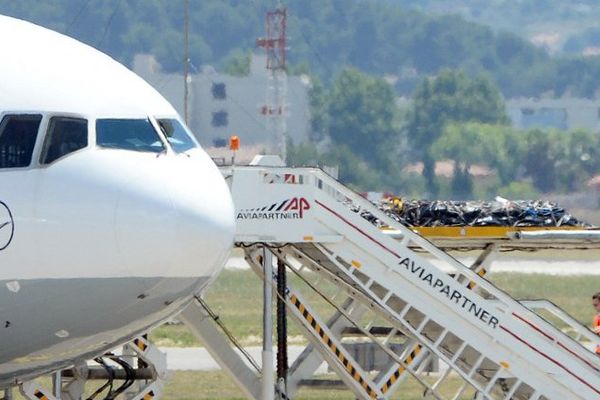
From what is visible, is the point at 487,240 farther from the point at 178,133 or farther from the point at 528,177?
the point at 528,177

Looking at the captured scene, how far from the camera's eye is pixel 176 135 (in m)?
16.8

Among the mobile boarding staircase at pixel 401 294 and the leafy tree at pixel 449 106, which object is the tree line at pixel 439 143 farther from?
the mobile boarding staircase at pixel 401 294

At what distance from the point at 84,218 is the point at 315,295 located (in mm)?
34094

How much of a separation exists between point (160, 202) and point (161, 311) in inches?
43.0

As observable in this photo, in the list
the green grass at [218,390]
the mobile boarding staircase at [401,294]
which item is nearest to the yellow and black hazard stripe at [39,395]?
the mobile boarding staircase at [401,294]

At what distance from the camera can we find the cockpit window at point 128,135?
15969mm

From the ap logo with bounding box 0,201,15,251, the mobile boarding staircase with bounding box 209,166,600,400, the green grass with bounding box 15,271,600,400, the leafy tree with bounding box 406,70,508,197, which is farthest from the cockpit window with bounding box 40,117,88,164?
the leafy tree with bounding box 406,70,508,197

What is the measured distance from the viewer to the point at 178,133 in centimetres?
1686

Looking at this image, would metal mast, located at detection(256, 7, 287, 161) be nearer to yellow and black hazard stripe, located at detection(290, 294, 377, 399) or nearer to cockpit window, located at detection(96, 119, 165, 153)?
yellow and black hazard stripe, located at detection(290, 294, 377, 399)

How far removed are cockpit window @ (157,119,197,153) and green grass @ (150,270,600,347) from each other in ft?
84.6

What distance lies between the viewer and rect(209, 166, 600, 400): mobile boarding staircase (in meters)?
22.6

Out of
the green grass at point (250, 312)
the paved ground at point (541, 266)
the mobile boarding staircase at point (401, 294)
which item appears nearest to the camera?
the mobile boarding staircase at point (401, 294)

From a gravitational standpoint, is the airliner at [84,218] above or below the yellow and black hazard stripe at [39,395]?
above

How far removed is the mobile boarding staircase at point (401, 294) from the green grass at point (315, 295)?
18681 mm
